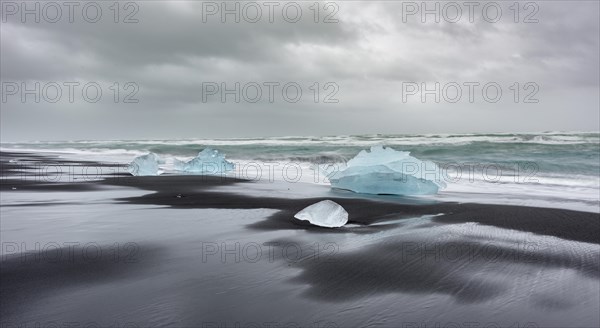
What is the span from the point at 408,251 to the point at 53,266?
313cm

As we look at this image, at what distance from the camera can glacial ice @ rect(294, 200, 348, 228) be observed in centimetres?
516

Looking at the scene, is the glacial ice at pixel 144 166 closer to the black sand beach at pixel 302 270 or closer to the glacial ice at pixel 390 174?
the glacial ice at pixel 390 174

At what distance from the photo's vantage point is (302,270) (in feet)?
11.0

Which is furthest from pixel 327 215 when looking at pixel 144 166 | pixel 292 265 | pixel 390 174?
pixel 144 166

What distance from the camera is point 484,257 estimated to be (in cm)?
379

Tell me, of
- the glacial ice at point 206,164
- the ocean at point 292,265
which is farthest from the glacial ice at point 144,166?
the ocean at point 292,265

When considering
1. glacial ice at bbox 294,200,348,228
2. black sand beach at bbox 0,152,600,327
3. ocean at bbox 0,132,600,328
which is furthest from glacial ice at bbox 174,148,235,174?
glacial ice at bbox 294,200,348,228

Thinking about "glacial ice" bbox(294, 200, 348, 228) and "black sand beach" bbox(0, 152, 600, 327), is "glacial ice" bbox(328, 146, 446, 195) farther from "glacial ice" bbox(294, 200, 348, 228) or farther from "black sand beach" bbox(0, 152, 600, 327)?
"glacial ice" bbox(294, 200, 348, 228)

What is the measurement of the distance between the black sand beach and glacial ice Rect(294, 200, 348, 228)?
0.48ft

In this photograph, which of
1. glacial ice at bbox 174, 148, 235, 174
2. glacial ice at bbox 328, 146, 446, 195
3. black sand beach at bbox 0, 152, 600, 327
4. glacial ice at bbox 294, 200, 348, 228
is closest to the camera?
black sand beach at bbox 0, 152, 600, 327

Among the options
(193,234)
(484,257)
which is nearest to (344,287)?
(484,257)

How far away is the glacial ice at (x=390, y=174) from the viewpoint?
8.40 meters

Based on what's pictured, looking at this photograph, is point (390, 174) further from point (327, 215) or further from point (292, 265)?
point (292, 265)

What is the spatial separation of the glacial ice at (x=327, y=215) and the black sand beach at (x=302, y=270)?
5.8 inches
